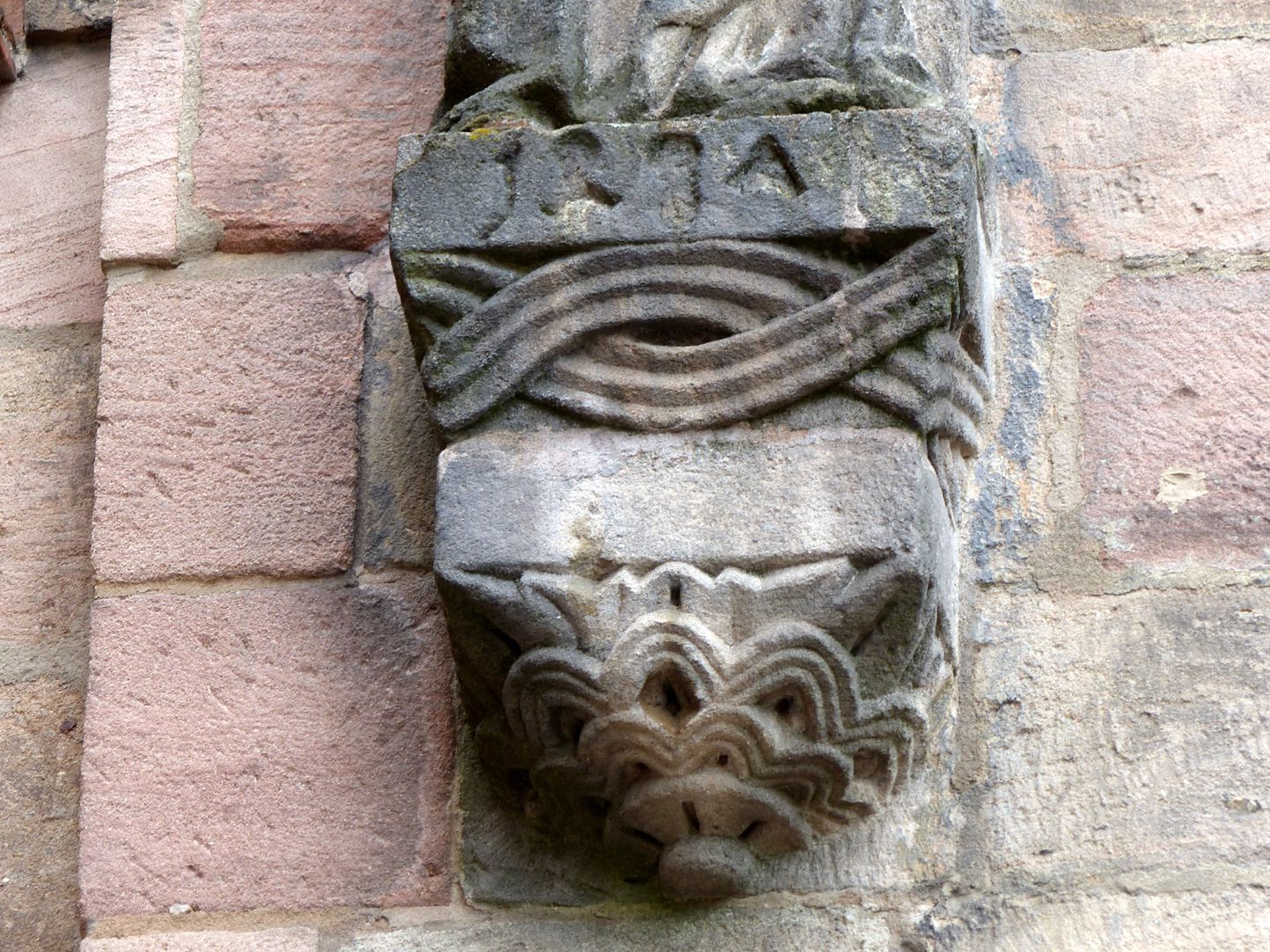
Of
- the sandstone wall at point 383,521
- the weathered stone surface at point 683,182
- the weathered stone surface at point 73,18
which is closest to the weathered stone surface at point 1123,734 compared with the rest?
the sandstone wall at point 383,521

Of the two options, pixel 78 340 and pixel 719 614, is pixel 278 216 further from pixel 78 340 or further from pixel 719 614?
pixel 719 614

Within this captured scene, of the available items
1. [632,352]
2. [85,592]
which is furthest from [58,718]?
[632,352]

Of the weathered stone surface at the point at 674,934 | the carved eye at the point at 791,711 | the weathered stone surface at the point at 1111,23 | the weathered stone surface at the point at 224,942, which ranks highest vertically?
the weathered stone surface at the point at 1111,23

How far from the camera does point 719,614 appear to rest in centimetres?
173

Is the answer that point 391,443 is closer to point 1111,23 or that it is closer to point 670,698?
point 670,698

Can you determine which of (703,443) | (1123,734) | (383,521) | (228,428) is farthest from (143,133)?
(1123,734)

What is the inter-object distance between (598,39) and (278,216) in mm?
429

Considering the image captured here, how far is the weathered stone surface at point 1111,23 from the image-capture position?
2275 millimetres

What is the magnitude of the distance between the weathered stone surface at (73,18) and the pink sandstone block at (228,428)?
454mm

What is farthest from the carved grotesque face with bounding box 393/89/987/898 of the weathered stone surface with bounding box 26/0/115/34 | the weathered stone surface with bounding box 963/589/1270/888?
the weathered stone surface with bounding box 26/0/115/34

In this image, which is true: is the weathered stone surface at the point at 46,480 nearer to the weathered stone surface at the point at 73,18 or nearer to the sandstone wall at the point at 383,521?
the sandstone wall at the point at 383,521

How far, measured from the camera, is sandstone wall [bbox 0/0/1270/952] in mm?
1881

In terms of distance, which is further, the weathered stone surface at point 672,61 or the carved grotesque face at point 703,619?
the weathered stone surface at point 672,61

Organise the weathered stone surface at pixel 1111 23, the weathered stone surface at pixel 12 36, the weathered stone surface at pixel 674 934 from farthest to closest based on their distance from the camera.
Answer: the weathered stone surface at pixel 12 36 → the weathered stone surface at pixel 1111 23 → the weathered stone surface at pixel 674 934
